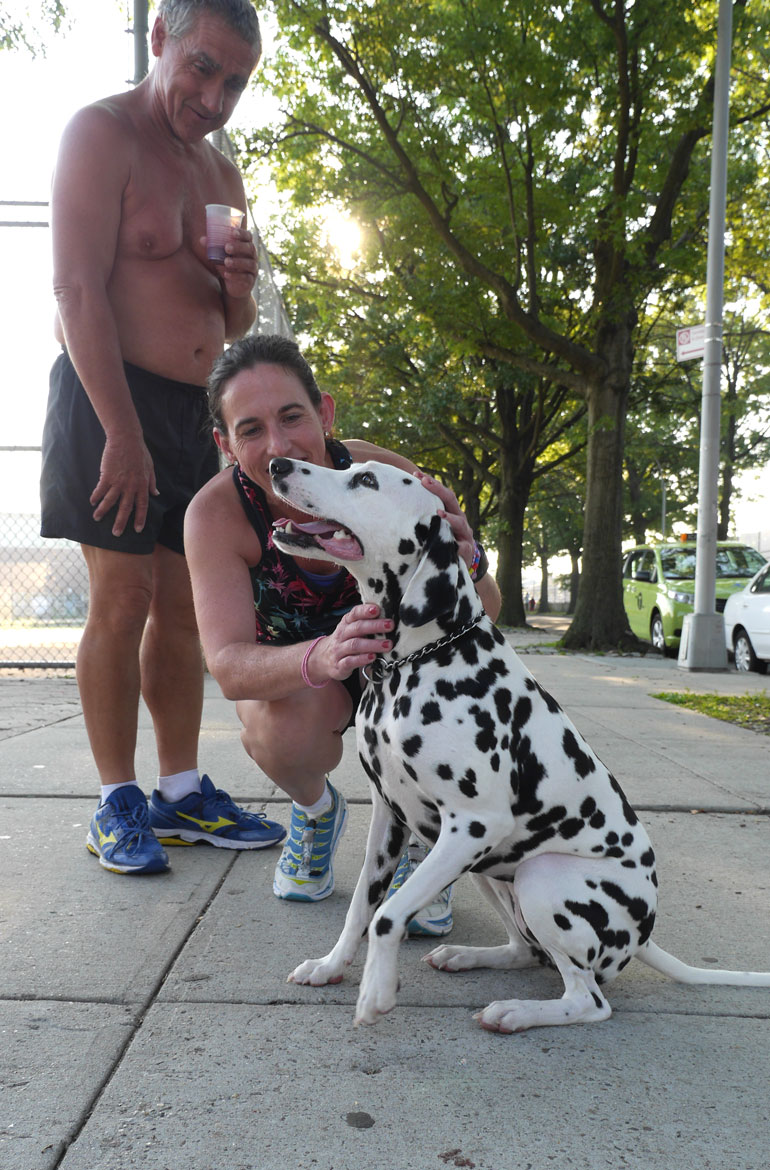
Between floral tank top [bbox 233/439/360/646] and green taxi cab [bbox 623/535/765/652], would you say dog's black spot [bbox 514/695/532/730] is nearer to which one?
floral tank top [bbox 233/439/360/646]

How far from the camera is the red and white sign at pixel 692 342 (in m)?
10.9

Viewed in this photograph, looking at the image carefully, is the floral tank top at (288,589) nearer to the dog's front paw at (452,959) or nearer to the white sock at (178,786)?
the white sock at (178,786)

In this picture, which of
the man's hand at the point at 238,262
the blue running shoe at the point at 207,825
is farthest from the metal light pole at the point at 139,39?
the blue running shoe at the point at 207,825

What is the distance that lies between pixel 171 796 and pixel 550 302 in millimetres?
16385

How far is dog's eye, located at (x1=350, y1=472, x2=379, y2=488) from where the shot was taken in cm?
221

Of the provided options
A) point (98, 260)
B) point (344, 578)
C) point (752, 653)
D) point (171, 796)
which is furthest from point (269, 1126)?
point (752, 653)

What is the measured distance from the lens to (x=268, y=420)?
272 centimetres

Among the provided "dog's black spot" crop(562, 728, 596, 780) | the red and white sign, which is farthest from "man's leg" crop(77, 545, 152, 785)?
the red and white sign

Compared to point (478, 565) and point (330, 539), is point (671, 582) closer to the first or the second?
point (478, 565)

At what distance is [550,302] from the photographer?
18.0 meters

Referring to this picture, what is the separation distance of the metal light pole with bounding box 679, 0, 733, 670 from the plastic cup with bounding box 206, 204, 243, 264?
8.77m

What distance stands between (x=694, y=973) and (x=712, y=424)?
9807mm

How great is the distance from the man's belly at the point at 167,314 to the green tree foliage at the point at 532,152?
34.5 feet

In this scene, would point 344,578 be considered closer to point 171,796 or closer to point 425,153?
point 171,796
